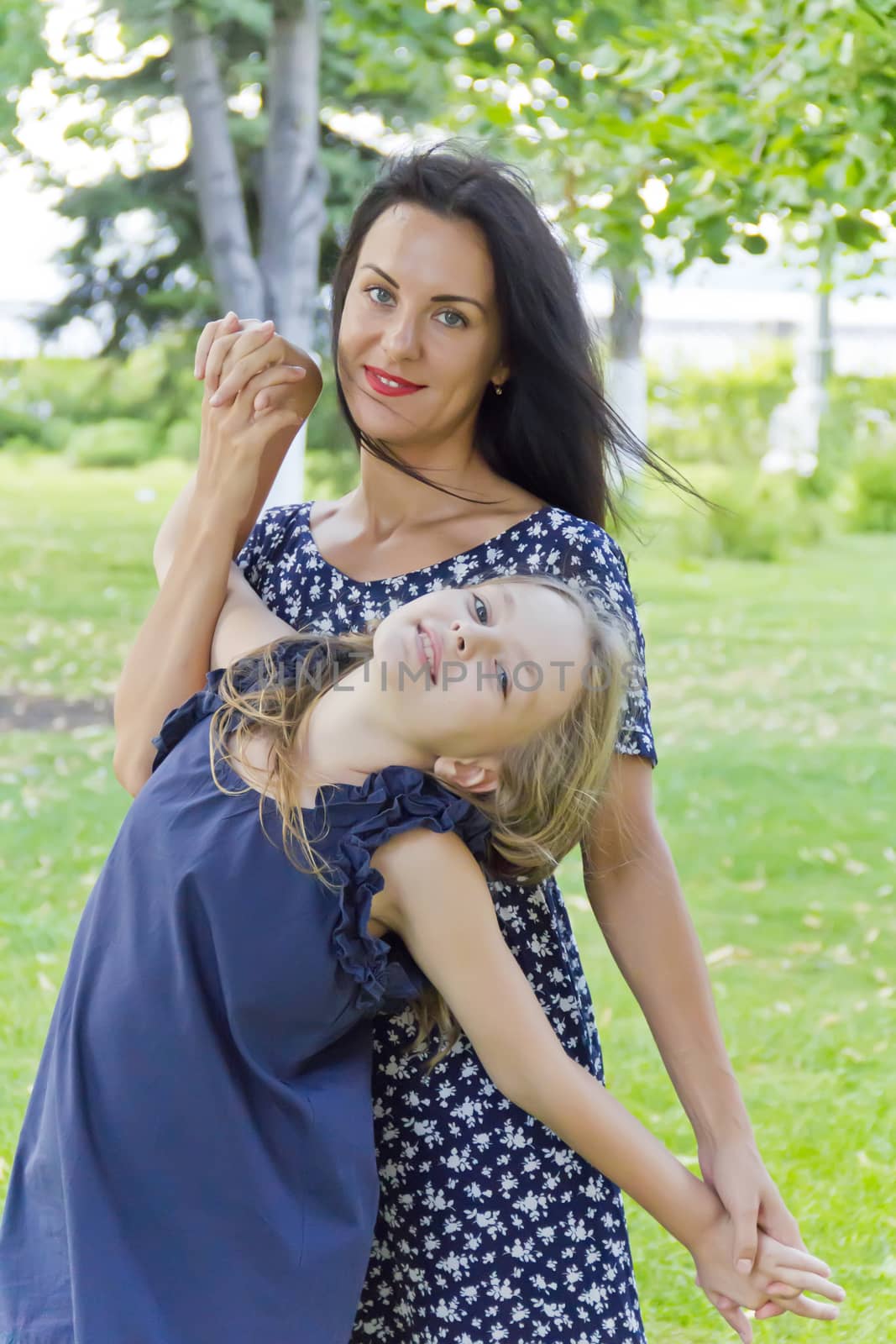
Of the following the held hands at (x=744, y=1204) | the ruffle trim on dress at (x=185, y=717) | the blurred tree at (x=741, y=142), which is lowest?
the held hands at (x=744, y=1204)

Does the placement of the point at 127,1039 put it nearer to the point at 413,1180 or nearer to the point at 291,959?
the point at 291,959

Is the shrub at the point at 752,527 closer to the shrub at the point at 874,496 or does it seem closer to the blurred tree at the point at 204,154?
the shrub at the point at 874,496

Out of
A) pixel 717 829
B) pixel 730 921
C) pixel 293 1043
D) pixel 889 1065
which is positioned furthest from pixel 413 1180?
pixel 717 829

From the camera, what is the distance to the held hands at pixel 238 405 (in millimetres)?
1969

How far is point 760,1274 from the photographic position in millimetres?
1704

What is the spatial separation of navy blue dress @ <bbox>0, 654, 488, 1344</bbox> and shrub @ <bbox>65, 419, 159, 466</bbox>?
15234 millimetres

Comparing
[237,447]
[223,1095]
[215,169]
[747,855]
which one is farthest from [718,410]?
[223,1095]

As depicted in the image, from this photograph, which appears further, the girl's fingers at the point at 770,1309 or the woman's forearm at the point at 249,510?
the woman's forearm at the point at 249,510

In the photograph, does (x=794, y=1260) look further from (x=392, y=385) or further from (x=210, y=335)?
(x=210, y=335)

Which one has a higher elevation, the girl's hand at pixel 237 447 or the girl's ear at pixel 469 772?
the girl's hand at pixel 237 447

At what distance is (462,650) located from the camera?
171 centimetres

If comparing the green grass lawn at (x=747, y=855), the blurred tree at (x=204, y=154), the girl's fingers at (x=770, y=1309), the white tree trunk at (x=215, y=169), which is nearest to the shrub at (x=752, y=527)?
the green grass lawn at (x=747, y=855)

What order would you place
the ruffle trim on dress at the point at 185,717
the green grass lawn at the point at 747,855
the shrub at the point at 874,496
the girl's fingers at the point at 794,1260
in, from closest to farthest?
the girl's fingers at the point at 794,1260 → the ruffle trim on dress at the point at 185,717 → the green grass lawn at the point at 747,855 → the shrub at the point at 874,496

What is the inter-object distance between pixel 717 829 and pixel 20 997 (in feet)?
9.58
